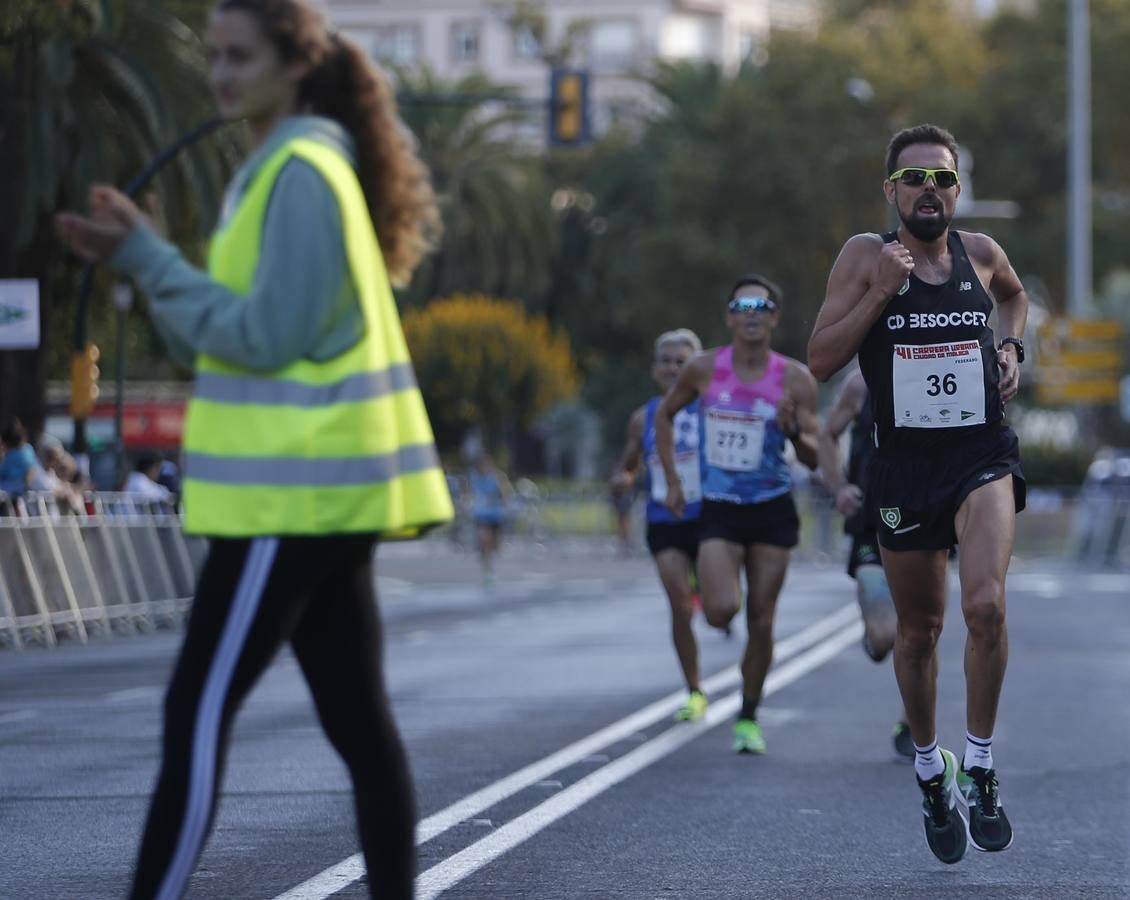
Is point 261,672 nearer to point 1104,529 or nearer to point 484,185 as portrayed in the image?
point 1104,529

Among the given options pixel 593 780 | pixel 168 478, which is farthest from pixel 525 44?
pixel 593 780

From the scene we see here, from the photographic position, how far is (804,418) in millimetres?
10961

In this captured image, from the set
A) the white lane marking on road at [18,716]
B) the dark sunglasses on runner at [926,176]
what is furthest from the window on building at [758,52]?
the dark sunglasses on runner at [926,176]

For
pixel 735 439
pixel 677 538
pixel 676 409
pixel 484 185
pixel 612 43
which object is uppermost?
pixel 612 43

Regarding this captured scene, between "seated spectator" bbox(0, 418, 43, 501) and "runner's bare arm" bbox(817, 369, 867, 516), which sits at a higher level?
"runner's bare arm" bbox(817, 369, 867, 516)

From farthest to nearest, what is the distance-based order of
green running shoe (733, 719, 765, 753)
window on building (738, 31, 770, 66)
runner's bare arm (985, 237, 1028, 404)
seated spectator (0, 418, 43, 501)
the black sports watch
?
window on building (738, 31, 770, 66)
seated spectator (0, 418, 43, 501)
green running shoe (733, 719, 765, 753)
runner's bare arm (985, 237, 1028, 404)
the black sports watch

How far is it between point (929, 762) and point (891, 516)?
27.5 inches

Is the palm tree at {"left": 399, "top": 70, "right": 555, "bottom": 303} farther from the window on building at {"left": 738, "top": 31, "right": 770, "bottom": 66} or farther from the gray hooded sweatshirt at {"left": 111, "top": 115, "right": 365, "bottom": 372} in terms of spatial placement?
the gray hooded sweatshirt at {"left": 111, "top": 115, "right": 365, "bottom": 372}

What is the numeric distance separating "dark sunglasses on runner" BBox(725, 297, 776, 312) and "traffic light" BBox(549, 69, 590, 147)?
19.5 m

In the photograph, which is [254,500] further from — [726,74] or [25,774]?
[726,74]

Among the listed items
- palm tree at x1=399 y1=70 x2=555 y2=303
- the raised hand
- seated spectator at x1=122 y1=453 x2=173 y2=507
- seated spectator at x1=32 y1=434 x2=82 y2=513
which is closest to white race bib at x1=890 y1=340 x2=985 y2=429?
the raised hand

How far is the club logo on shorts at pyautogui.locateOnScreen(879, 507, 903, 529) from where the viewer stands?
23.7 feet

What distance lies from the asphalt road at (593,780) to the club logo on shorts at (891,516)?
0.97 m

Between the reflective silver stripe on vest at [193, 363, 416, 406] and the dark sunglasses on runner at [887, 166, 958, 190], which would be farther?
the dark sunglasses on runner at [887, 166, 958, 190]
